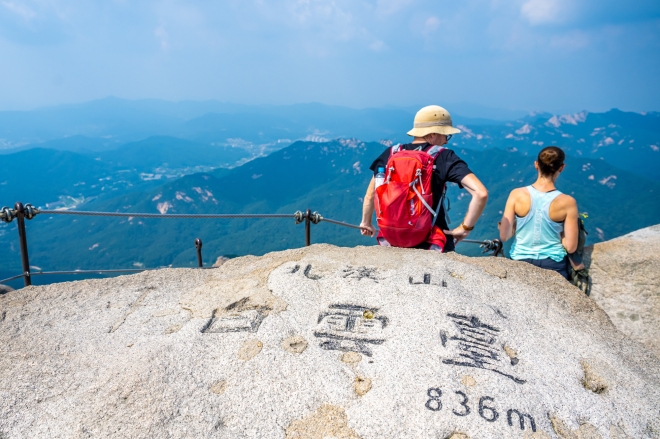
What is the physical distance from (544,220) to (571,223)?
274 mm

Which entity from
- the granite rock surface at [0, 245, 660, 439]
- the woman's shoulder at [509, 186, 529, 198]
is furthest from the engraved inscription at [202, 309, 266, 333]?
the woman's shoulder at [509, 186, 529, 198]

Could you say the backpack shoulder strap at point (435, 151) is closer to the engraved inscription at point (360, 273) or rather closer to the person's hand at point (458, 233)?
the person's hand at point (458, 233)

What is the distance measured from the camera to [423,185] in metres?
4.81

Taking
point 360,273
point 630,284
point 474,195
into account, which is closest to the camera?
point 474,195

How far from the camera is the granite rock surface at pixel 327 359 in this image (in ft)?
9.69

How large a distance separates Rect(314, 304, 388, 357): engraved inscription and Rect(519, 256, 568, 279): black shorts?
2447 millimetres

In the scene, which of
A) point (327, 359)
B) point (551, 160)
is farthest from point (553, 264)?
point (327, 359)

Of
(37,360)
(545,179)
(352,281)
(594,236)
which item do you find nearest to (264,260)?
(352,281)

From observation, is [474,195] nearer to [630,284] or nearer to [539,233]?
[539,233]

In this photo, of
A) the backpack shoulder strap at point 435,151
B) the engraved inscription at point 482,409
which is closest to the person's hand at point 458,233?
the backpack shoulder strap at point 435,151

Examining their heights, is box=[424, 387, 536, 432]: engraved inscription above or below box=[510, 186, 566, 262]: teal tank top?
below

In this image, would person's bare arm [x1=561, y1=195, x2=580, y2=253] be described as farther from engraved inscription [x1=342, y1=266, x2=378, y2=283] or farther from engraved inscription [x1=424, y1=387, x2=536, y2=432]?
engraved inscription [x1=424, y1=387, x2=536, y2=432]

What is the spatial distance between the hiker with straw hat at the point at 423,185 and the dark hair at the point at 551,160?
828 mm

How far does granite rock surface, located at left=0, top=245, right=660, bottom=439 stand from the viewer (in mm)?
2953
